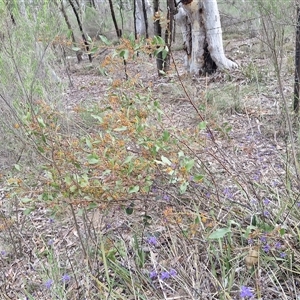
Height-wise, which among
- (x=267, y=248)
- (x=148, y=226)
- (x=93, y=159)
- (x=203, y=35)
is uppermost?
(x=93, y=159)

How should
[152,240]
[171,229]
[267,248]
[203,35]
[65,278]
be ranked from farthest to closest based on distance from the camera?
[203,35]
[171,229]
[152,240]
[65,278]
[267,248]

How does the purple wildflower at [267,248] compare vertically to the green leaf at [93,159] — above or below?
below

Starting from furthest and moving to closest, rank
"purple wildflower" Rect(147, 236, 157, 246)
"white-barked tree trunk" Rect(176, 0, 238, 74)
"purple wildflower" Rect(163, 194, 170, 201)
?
"white-barked tree trunk" Rect(176, 0, 238, 74), "purple wildflower" Rect(163, 194, 170, 201), "purple wildflower" Rect(147, 236, 157, 246)

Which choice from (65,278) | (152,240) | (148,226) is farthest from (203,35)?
(65,278)

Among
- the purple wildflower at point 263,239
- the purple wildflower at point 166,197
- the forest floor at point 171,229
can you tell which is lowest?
the forest floor at point 171,229

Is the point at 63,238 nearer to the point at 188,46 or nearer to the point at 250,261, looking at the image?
the point at 250,261

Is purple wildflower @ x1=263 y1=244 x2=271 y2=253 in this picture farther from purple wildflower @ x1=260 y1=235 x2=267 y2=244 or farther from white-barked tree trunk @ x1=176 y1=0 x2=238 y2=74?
white-barked tree trunk @ x1=176 y1=0 x2=238 y2=74

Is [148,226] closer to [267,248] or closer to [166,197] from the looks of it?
[166,197]

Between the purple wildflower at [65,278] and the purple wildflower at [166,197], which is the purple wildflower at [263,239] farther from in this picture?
the purple wildflower at [65,278]

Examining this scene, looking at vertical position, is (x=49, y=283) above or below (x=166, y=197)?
below

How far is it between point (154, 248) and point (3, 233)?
110cm

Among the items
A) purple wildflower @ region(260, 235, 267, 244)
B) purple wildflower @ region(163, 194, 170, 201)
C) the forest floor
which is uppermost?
purple wildflower @ region(163, 194, 170, 201)

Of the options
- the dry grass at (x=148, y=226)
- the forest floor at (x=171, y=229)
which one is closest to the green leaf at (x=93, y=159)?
the dry grass at (x=148, y=226)

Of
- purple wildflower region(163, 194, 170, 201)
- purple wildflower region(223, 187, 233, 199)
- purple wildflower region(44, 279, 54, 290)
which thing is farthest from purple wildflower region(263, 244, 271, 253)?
purple wildflower region(44, 279, 54, 290)
